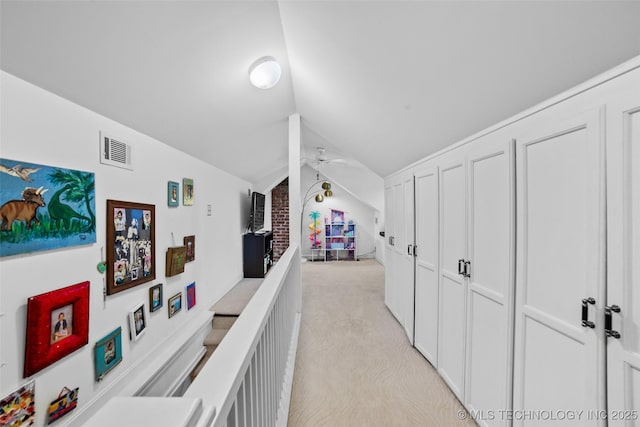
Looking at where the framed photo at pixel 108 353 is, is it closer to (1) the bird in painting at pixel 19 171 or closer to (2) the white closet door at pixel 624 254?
(1) the bird in painting at pixel 19 171

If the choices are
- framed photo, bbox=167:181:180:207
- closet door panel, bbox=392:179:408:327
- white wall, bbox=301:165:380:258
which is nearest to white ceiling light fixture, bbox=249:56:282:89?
framed photo, bbox=167:181:180:207

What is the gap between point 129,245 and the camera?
1844 millimetres

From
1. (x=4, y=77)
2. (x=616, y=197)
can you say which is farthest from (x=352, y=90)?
(x=4, y=77)

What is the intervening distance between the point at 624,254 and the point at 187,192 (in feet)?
9.66

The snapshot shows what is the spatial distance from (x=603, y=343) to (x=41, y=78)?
2.47 meters

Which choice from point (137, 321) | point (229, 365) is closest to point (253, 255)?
point (137, 321)

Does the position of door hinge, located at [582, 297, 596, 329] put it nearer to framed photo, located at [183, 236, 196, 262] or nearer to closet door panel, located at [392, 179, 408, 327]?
closet door panel, located at [392, 179, 408, 327]

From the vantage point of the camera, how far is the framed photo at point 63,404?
51.2 inches

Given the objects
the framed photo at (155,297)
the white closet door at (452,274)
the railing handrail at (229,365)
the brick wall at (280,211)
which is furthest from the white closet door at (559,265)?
the brick wall at (280,211)

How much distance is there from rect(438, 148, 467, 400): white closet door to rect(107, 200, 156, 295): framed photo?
88.4 inches

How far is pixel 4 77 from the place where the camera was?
111 cm

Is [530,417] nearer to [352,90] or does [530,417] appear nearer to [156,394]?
[352,90]

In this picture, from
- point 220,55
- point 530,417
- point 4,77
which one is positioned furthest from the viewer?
point 220,55

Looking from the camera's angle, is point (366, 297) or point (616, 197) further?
point (366, 297)
